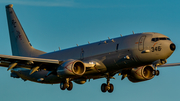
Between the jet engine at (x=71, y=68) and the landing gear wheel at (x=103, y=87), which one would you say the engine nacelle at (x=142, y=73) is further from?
the jet engine at (x=71, y=68)

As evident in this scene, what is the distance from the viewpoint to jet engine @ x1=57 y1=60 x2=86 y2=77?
150ft

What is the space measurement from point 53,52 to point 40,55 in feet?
12.3

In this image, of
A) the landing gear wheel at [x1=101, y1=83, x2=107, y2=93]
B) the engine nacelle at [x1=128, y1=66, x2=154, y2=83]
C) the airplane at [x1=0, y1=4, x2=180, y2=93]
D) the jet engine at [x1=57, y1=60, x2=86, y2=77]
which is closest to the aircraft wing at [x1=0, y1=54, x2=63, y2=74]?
the airplane at [x1=0, y1=4, x2=180, y2=93]

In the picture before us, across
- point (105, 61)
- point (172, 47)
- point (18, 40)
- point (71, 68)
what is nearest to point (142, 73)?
point (105, 61)

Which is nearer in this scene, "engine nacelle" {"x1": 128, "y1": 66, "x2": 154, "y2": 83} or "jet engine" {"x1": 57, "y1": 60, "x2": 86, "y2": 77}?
"jet engine" {"x1": 57, "y1": 60, "x2": 86, "y2": 77}

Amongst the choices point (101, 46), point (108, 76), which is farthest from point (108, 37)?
point (108, 76)

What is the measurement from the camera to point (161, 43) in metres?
43.8

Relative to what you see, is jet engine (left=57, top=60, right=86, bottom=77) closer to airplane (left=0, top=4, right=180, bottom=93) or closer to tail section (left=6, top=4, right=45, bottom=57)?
airplane (left=0, top=4, right=180, bottom=93)

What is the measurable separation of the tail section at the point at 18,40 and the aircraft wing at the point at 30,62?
12461 mm

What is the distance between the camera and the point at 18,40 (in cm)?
6306

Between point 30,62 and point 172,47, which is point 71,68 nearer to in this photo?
point 30,62

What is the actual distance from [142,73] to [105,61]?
823 centimetres

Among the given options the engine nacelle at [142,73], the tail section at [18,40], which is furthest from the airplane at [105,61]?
the tail section at [18,40]

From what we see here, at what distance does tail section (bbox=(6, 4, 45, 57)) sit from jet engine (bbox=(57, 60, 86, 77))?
16441 mm
